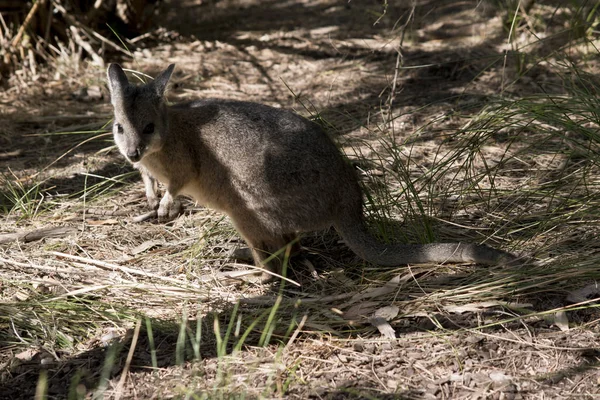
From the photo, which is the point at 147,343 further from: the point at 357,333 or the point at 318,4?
the point at 318,4

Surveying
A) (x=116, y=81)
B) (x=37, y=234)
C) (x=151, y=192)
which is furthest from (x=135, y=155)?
(x=37, y=234)

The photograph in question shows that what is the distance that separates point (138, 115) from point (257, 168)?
0.85 meters

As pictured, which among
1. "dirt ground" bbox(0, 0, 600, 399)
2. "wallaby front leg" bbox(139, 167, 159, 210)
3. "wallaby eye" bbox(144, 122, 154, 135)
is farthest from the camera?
"wallaby front leg" bbox(139, 167, 159, 210)

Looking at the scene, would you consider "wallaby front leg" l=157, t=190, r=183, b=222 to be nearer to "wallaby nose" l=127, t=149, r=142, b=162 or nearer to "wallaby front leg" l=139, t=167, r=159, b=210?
"wallaby front leg" l=139, t=167, r=159, b=210

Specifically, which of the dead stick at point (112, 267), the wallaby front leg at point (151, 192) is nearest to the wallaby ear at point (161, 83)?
the wallaby front leg at point (151, 192)

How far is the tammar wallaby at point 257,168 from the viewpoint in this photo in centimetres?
411

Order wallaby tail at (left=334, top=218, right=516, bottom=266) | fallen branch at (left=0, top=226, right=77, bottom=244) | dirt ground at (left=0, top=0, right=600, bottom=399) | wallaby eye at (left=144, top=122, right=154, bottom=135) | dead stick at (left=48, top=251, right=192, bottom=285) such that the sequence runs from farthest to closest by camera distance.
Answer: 1. fallen branch at (left=0, top=226, right=77, bottom=244)
2. wallaby eye at (left=144, top=122, right=154, bottom=135)
3. dead stick at (left=48, top=251, right=192, bottom=285)
4. wallaby tail at (left=334, top=218, right=516, bottom=266)
5. dirt ground at (left=0, top=0, right=600, bottom=399)

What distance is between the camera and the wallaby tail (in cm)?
377

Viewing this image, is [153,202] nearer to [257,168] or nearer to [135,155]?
[135,155]

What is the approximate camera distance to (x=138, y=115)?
439 centimetres

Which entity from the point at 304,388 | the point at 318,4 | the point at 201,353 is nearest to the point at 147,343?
the point at 201,353

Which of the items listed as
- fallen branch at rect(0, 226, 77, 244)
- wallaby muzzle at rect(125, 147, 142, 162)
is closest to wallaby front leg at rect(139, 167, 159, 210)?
fallen branch at rect(0, 226, 77, 244)

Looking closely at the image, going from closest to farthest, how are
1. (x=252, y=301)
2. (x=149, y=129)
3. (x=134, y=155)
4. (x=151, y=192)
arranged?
(x=252, y=301)
(x=134, y=155)
(x=149, y=129)
(x=151, y=192)

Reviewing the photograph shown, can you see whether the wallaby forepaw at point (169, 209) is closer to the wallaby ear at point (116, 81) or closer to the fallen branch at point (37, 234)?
the fallen branch at point (37, 234)
